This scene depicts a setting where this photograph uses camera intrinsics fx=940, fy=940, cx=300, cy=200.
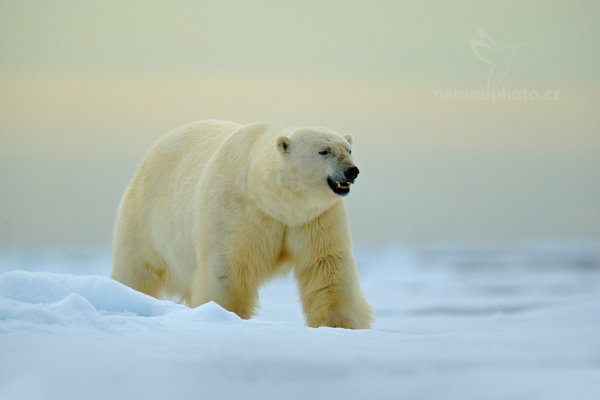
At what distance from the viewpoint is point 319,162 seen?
654cm

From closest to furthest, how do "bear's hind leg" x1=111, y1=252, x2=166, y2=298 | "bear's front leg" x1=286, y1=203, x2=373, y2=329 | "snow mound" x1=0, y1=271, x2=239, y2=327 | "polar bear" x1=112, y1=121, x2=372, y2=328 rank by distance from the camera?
"snow mound" x1=0, y1=271, x2=239, y2=327 < "polar bear" x1=112, y1=121, x2=372, y2=328 < "bear's front leg" x1=286, y1=203, x2=373, y2=329 < "bear's hind leg" x1=111, y1=252, x2=166, y2=298

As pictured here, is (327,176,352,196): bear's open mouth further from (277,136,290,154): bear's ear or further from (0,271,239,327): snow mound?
(0,271,239,327): snow mound

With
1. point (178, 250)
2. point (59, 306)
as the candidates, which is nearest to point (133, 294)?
point (59, 306)

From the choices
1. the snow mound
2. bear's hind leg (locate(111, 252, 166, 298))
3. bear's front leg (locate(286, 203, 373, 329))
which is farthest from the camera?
bear's hind leg (locate(111, 252, 166, 298))

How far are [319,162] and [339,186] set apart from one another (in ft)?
0.75

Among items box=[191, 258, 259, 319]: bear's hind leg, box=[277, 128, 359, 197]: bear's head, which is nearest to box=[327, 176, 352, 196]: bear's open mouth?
box=[277, 128, 359, 197]: bear's head

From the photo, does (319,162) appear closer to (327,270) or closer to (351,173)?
(351,173)

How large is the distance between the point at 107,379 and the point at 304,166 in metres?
3.36

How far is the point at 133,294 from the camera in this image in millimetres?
4816

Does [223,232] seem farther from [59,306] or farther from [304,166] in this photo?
[59,306]

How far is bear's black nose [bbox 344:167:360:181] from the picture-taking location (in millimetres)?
6430

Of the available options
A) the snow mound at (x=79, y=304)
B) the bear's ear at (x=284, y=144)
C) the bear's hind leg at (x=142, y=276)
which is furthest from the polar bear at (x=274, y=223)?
the snow mound at (x=79, y=304)

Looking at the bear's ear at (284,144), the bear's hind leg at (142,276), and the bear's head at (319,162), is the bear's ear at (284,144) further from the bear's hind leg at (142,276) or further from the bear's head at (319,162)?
the bear's hind leg at (142,276)

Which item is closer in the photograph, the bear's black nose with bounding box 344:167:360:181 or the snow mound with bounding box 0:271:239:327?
the snow mound with bounding box 0:271:239:327
